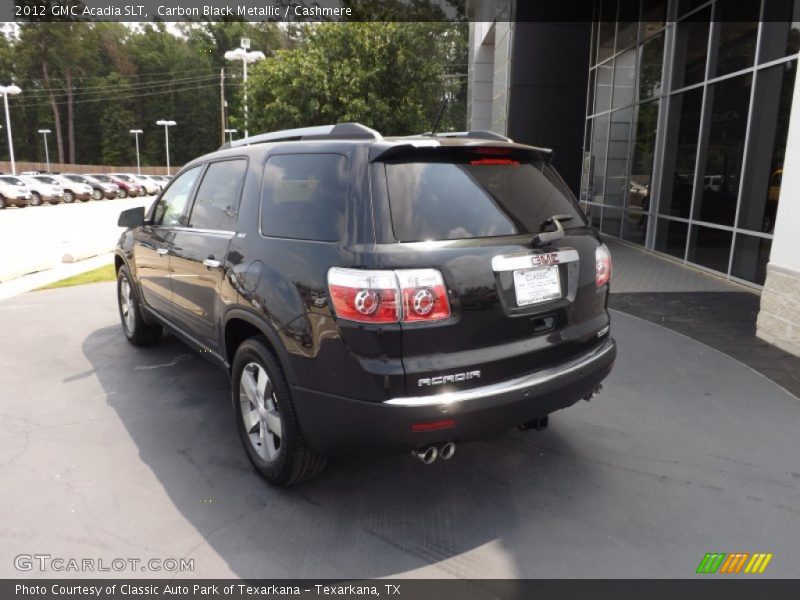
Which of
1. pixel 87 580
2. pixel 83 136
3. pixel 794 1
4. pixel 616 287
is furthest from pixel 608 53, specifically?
pixel 83 136

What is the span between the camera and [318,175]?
3.07 m

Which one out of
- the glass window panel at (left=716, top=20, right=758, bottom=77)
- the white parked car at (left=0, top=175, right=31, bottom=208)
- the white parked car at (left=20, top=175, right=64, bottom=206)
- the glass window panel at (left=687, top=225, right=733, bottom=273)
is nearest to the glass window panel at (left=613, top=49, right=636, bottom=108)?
the glass window panel at (left=716, top=20, right=758, bottom=77)

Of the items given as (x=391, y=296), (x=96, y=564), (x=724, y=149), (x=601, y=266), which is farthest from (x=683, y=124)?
(x=96, y=564)

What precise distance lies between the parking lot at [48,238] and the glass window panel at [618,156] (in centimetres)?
1218

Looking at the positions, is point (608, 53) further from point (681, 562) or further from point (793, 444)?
point (681, 562)

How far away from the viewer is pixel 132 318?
233 inches

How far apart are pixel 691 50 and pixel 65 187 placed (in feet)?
121

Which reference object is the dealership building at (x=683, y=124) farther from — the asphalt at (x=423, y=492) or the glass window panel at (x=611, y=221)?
the asphalt at (x=423, y=492)

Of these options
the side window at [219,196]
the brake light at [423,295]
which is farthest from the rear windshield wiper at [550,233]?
the side window at [219,196]

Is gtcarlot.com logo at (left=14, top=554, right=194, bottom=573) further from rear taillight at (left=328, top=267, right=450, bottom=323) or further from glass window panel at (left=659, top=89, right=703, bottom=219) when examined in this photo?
glass window panel at (left=659, top=89, right=703, bottom=219)

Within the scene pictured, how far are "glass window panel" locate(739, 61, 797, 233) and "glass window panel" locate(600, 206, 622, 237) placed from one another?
5032mm

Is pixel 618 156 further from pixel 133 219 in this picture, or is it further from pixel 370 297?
pixel 370 297

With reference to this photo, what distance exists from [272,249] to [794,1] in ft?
29.1

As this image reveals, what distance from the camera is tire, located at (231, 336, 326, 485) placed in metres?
3.06
